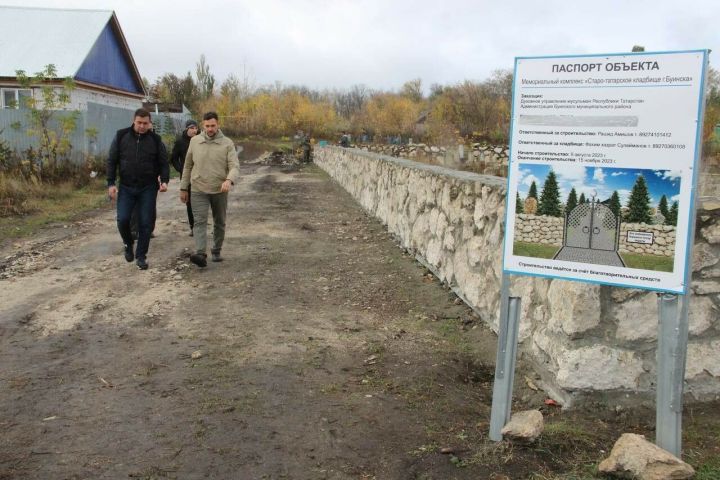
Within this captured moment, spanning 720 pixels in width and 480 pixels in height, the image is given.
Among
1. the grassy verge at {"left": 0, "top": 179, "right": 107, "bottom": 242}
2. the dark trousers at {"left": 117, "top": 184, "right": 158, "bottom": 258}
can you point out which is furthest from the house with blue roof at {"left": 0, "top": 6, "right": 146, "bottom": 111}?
the dark trousers at {"left": 117, "top": 184, "right": 158, "bottom": 258}

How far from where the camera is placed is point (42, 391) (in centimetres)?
390

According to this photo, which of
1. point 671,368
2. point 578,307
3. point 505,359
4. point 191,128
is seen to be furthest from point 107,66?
point 671,368

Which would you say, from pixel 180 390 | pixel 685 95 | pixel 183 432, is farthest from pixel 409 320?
pixel 685 95

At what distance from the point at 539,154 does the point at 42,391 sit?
317 centimetres

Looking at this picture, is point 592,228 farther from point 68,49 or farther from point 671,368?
point 68,49

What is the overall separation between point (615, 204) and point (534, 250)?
0.42 metres

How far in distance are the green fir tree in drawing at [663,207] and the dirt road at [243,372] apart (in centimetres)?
123

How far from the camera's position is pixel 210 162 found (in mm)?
7324

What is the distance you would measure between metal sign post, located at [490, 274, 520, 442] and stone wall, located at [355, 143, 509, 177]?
37.0 feet

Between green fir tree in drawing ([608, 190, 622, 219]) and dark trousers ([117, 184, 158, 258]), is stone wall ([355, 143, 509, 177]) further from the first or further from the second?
green fir tree in drawing ([608, 190, 622, 219])

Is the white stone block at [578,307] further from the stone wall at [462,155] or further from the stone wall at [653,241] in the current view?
the stone wall at [462,155]

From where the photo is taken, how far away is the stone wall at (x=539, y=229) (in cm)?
305

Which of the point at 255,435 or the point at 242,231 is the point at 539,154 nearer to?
the point at 255,435

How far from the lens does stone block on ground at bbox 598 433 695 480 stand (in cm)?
278
